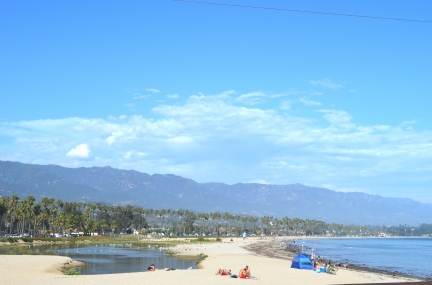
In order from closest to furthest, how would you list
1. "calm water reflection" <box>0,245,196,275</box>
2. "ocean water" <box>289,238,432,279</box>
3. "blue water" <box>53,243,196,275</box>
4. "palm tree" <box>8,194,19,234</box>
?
"blue water" <box>53,243,196,275</box>, "calm water reflection" <box>0,245,196,275</box>, "ocean water" <box>289,238,432,279</box>, "palm tree" <box>8,194,19,234</box>

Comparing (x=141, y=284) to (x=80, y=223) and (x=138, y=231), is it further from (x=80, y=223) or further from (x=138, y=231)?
(x=138, y=231)

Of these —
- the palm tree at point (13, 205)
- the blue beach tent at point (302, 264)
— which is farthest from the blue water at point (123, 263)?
the palm tree at point (13, 205)

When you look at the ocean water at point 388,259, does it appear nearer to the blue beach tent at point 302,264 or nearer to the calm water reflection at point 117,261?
the blue beach tent at point 302,264

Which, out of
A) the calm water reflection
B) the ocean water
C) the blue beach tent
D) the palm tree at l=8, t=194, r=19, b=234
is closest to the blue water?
the calm water reflection

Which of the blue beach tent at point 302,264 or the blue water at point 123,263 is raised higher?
the blue beach tent at point 302,264

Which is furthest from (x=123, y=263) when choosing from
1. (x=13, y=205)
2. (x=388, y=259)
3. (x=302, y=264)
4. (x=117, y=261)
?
Result: (x=13, y=205)

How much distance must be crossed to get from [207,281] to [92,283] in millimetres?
7460

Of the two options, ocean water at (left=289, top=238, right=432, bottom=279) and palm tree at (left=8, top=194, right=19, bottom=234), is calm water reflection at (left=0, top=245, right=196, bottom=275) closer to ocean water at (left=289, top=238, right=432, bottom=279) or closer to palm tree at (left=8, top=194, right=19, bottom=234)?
ocean water at (left=289, top=238, right=432, bottom=279)

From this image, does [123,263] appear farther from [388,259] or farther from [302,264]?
[388,259]

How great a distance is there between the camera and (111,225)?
154 m

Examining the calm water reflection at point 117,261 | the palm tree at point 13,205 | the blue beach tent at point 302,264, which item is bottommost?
the calm water reflection at point 117,261

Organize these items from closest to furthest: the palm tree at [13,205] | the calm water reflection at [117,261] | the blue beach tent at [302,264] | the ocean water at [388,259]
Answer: the calm water reflection at [117,261]
the blue beach tent at [302,264]
the ocean water at [388,259]
the palm tree at [13,205]

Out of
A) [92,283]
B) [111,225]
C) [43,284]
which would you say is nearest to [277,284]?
[92,283]

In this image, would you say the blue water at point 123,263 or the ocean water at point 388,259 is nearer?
the blue water at point 123,263
